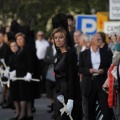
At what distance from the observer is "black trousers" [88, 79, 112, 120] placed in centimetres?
1301

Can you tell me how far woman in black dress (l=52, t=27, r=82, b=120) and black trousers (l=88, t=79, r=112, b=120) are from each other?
3260 millimetres

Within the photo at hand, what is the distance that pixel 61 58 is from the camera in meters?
9.81

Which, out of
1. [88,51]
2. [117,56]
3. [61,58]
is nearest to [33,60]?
[88,51]

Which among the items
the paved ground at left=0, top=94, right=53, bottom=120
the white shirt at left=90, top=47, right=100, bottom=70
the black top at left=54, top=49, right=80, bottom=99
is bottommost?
the paved ground at left=0, top=94, right=53, bottom=120

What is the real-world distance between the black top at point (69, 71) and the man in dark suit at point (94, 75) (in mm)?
3307

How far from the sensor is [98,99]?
520 inches

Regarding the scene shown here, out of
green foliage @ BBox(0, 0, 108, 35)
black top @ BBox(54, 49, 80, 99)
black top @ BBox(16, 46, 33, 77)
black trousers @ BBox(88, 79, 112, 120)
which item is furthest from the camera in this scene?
green foliage @ BBox(0, 0, 108, 35)

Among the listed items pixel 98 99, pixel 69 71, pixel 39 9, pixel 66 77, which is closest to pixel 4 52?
pixel 98 99

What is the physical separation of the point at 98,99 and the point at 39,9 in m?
25.8

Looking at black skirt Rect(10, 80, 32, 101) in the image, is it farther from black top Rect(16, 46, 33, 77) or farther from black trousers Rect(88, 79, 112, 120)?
black trousers Rect(88, 79, 112, 120)

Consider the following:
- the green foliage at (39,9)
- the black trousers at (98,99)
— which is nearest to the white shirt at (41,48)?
the black trousers at (98,99)

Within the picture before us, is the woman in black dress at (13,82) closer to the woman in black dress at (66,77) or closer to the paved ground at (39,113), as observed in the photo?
the paved ground at (39,113)

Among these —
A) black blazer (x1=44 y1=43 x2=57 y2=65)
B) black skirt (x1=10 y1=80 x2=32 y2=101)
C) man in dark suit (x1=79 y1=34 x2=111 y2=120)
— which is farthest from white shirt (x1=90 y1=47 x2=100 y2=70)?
black blazer (x1=44 y1=43 x2=57 y2=65)

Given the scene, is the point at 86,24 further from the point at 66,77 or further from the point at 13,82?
the point at 66,77
